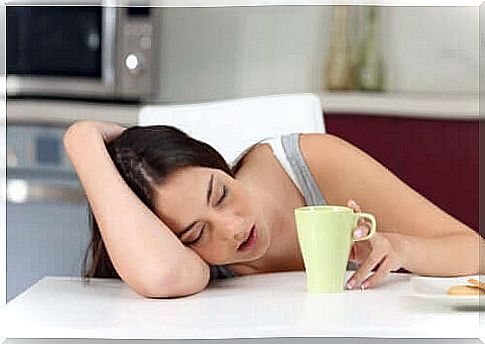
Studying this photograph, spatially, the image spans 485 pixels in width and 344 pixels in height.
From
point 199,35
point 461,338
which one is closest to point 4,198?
point 199,35

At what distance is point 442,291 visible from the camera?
604mm

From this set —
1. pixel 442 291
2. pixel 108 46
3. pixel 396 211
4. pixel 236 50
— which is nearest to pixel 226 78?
pixel 236 50

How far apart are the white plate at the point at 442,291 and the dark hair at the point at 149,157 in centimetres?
17

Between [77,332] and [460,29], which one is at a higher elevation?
[460,29]

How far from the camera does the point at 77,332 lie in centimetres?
51

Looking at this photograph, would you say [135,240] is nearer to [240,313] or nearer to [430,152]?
[240,313]

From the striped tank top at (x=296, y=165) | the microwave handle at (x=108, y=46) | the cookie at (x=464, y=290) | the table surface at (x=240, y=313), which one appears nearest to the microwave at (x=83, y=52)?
the microwave handle at (x=108, y=46)

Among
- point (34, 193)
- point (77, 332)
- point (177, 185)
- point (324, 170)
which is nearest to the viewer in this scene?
point (77, 332)

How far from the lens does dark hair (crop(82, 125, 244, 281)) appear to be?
63cm

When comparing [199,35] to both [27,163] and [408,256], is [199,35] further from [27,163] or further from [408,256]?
[408,256]

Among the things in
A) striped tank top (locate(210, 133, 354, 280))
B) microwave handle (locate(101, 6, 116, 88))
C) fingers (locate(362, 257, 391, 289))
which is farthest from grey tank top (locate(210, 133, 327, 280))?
microwave handle (locate(101, 6, 116, 88))

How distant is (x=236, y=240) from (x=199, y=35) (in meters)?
0.33

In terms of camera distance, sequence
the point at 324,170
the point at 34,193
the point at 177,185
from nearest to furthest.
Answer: the point at 177,185 → the point at 324,170 → the point at 34,193

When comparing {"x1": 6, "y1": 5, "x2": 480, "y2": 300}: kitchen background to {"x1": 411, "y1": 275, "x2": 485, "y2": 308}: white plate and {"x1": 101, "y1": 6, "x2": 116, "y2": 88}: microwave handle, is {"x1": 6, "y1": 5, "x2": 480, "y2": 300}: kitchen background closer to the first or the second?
{"x1": 101, "y1": 6, "x2": 116, "y2": 88}: microwave handle
